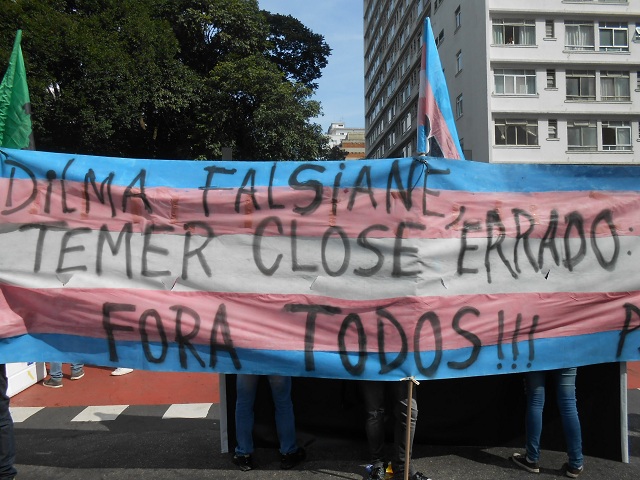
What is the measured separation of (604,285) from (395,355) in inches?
60.0

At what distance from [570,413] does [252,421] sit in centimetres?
218

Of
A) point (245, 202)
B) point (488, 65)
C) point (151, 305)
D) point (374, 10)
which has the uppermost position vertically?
point (374, 10)

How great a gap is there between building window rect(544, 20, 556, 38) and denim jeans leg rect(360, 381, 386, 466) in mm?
30456

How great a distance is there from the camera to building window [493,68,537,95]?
29047 millimetres

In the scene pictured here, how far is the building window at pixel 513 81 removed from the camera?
29047mm

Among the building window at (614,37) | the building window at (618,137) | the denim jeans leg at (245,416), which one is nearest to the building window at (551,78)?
the building window at (614,37)

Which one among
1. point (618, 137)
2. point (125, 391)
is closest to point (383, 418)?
point (125, 391)

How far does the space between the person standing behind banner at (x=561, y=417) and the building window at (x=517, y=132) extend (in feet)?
Result: 89.1

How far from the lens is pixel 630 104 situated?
29.1 meters

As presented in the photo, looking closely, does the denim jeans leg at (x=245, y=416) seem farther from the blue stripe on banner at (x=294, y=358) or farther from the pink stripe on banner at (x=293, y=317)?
the pink stripe on banner at (x=293, y=317)

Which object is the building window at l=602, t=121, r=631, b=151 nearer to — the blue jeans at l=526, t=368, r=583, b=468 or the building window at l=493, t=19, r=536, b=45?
the building window at l=493, t=19, r=536, b=45

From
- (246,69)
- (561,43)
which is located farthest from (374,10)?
(246,69)

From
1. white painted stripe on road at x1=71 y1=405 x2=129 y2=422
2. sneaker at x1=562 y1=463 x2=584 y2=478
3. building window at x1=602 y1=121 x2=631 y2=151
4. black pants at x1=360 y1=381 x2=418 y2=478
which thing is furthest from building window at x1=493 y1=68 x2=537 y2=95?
black pants at x1=360 y1=381 x2=418 y2=478

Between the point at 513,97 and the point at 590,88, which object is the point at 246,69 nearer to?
the point at 513,97
